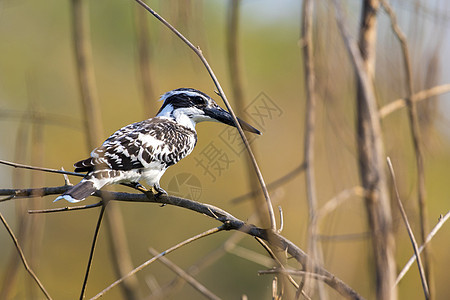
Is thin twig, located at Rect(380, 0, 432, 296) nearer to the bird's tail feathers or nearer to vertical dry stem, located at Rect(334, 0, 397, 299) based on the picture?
vertical dry stem, located at Rect(334, 0, 397, 299)

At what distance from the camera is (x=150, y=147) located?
10.3 feet

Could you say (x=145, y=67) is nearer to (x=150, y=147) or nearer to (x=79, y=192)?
(x=79, y=192)

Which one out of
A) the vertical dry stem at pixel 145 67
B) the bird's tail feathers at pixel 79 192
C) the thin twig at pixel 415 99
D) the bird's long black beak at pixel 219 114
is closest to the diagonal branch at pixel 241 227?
the bird's tail feathers at pixel 79 192

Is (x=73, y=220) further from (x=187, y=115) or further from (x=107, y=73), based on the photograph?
(x=187, y=115)

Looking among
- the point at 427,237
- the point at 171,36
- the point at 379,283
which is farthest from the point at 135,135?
the point at 379,283

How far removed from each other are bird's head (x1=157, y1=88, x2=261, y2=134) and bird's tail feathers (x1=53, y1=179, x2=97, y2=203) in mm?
1197

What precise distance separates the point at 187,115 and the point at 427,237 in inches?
98.4

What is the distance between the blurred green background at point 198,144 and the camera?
5.53 ft

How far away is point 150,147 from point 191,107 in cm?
67

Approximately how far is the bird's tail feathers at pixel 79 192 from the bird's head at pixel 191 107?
1.20 metres

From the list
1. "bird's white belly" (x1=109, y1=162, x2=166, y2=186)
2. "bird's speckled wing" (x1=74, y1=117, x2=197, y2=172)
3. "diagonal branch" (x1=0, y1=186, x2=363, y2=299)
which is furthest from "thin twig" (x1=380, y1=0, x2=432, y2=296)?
"bird's white belly" (x1=109, y1=162, x2=166, y2=186)

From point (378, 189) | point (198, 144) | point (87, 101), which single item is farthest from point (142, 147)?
point (198, 144)

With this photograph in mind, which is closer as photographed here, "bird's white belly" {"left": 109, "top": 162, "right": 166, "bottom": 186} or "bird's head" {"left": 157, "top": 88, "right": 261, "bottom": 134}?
"bird's white belly" {"left": 109, "top": 162, "right": 166, "bottom": 186}

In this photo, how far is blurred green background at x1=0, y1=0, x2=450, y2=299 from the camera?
1.69 metres
